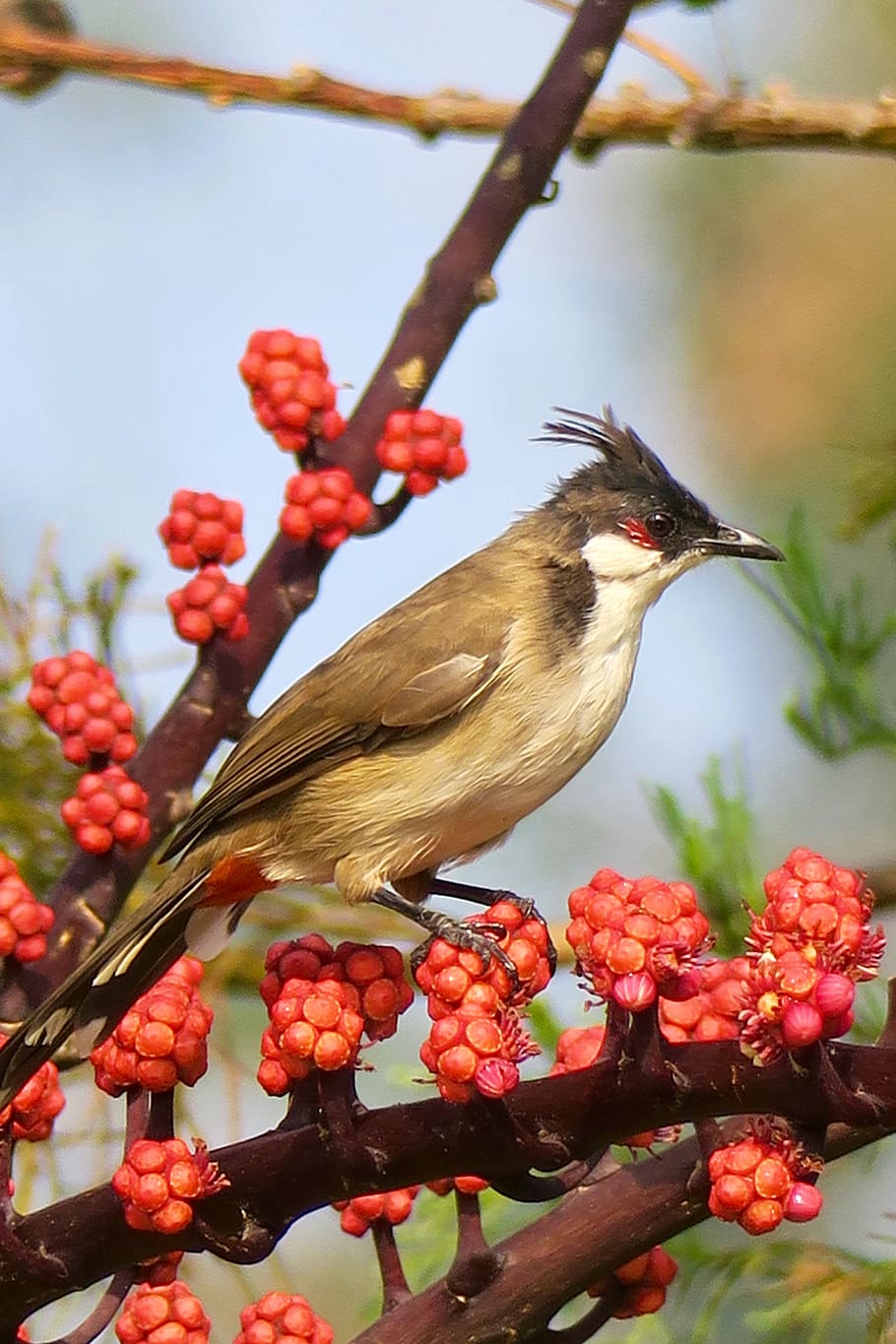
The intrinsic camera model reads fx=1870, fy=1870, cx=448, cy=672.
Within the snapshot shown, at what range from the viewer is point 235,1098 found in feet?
7.85

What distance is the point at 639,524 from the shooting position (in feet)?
8.88

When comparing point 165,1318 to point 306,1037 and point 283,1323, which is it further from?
point 306,1037

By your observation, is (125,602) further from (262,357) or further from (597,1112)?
(597,1112)

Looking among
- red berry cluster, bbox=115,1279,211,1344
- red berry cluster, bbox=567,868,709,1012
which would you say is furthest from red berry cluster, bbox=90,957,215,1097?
red berry cluster, bbox=567,868,709,1012

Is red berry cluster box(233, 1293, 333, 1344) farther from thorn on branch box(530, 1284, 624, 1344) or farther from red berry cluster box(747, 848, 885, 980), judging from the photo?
red berry cluster box(747, 848, 885, 980)

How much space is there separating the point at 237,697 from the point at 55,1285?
0.86m

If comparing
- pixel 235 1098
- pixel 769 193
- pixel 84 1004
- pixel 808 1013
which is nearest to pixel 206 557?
pixel 84 1004

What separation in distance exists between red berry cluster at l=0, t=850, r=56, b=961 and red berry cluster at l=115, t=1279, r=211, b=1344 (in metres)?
0.50

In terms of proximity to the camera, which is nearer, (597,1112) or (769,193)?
(597,1112)

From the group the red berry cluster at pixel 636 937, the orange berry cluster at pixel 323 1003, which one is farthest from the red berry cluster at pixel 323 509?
the red berry cluster at pixel 636 937

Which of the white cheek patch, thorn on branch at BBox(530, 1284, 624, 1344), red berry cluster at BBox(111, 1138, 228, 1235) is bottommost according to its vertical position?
thorn on branch at BBox(530, 1284, 624, 1344)

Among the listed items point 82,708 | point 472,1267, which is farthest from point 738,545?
point 472,1267

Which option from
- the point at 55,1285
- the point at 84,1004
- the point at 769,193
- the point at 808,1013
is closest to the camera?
the point at 808,1013

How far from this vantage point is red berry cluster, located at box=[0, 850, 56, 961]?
185 cm
